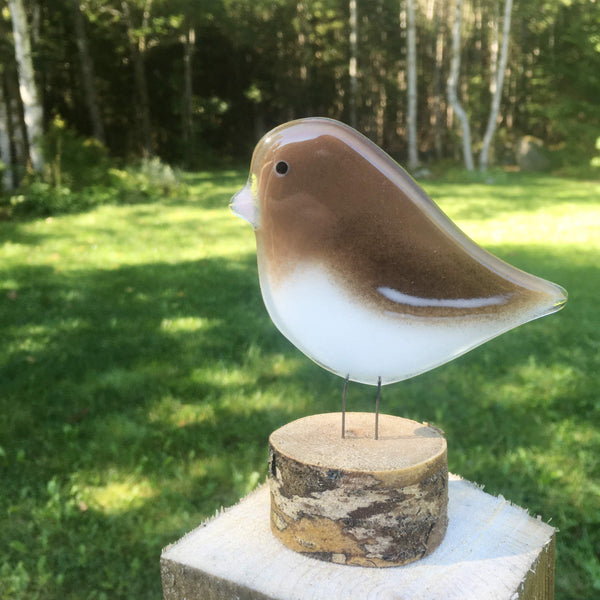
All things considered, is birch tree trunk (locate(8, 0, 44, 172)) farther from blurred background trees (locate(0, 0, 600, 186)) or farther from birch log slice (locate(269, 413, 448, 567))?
birch log slice (locate(269, 413, 448, 567))

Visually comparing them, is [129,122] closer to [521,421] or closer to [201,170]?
[201,170]

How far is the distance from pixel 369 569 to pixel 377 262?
768mm

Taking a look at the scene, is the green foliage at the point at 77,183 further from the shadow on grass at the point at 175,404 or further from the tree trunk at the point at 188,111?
the tree trunk at the point at 188,111

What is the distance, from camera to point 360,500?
4.96 feet

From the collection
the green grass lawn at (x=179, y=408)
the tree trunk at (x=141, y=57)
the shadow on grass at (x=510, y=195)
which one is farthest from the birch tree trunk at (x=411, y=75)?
the green grass lawn at (x=179, y=408)

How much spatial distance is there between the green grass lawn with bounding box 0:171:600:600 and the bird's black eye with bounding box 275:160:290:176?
1.82 metres

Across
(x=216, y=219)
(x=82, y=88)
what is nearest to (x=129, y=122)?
(x=82, y=88)

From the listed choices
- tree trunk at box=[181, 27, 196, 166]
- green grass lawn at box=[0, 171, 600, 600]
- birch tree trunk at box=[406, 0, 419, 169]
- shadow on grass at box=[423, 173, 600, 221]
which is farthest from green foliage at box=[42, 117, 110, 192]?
birch tree trunk at box=[406, 0, 419, 169]

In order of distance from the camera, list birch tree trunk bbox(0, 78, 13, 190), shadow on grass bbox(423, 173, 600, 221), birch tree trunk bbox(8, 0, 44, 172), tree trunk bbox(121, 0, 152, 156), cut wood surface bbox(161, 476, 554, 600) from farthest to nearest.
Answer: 1. tree trunk bbox(121, 0, 152, 156)
2. birch tree trunk bbox(0, 78, 13, 190)
3. shadow on grass bbox(423, 173, 600, 221)
4. birch tree trunk bbox(8, 0, 44, 172)
5. cut wood surface bbox(161, 476, 554, 600)

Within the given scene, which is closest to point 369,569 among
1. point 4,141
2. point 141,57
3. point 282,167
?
point 282,167

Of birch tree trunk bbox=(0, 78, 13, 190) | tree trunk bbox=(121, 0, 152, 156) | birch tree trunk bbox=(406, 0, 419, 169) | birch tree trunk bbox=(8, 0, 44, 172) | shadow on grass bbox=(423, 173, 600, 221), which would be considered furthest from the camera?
tree trunk bbox=(121, 0, 152, 156)

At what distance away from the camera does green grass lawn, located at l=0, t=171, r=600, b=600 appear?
271 centimetres

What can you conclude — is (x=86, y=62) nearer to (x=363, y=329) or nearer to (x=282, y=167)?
(x=282, y=167)

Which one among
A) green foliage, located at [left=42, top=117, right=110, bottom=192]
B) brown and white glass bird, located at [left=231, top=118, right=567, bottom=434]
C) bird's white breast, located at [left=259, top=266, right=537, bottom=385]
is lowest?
green foliage, located at [left=42, top=117, right=110, bottom=192]
